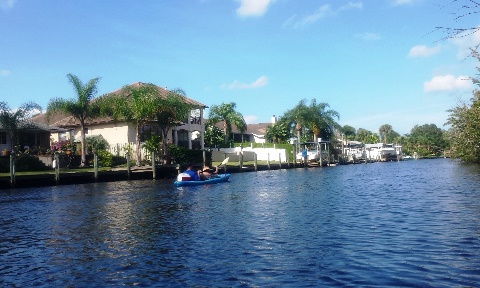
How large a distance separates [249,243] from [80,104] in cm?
3408

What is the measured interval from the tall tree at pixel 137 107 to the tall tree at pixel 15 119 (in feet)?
22.3

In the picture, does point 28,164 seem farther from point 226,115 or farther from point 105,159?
point 226,115

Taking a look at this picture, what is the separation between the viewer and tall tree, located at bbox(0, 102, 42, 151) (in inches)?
1571

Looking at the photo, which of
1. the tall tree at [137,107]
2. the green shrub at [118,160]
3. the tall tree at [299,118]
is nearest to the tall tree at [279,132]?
the tall tree at [299,118]

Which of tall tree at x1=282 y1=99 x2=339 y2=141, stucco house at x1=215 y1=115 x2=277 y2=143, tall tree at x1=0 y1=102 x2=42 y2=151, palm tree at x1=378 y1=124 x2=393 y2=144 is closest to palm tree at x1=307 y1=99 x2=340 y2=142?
tall tree at x1=282 y1=99 x2=339 y2=141

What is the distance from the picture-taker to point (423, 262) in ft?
32.5

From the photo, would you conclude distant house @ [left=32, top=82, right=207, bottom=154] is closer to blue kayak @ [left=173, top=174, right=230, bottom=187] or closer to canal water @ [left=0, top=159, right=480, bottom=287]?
blue kayak @ [left=173, top=174, right=230, bottom=187]

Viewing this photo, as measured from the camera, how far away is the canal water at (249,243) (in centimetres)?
935

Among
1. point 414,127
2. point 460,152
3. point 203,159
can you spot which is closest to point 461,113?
point 460,152

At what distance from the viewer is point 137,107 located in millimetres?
42094

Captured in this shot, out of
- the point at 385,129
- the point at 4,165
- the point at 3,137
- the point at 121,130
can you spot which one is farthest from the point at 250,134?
the point at 385,129

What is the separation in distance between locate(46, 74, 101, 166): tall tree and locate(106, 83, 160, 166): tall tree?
6.23 ft

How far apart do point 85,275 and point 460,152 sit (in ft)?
179

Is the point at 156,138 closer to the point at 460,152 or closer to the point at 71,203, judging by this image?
the point at 71,203
